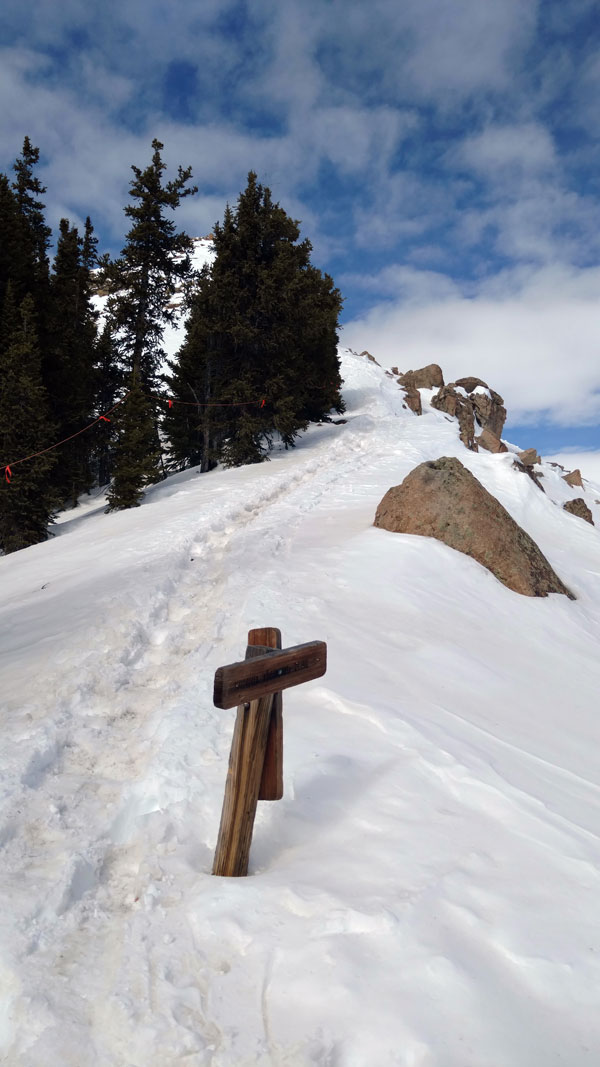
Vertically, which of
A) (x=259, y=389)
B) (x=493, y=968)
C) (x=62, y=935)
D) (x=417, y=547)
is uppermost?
(x=259, y=389)

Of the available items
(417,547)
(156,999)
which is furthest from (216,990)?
(417,547)

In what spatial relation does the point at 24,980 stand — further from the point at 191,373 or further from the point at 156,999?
the point at 191,373

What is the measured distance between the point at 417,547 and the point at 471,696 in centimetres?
407

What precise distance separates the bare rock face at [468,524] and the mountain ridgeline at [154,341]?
10.2 m

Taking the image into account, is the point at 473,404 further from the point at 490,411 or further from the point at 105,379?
the point at 105,379

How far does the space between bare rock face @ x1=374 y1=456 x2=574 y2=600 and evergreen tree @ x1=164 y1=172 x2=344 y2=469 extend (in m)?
10.4

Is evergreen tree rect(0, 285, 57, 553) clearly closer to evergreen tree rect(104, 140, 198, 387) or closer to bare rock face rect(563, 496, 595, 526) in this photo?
evergreen tree rect(104, 140, 198, 387)

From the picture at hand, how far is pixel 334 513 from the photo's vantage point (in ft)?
41.8

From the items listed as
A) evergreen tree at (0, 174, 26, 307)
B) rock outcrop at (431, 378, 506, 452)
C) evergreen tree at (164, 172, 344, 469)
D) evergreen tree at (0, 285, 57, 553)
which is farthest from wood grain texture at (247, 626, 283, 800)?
rock outcrop at (431, 378, 506, 452)

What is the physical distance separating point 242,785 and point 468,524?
25.4 ft

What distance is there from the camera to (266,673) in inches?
115

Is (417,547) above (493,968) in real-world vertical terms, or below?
above

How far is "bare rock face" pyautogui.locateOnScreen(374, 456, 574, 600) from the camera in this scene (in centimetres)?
965

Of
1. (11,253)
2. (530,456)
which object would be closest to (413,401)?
(530,456)
